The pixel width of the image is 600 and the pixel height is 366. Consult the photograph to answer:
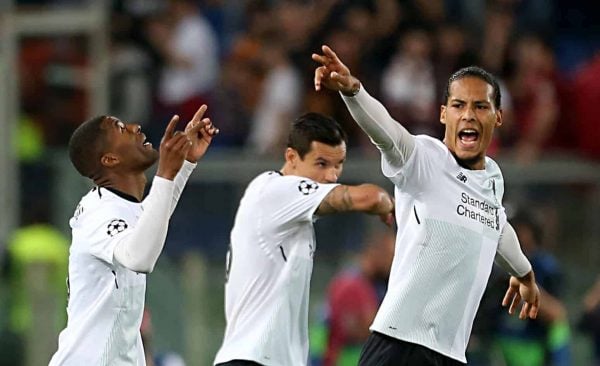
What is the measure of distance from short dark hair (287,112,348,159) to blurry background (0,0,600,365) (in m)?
3.87

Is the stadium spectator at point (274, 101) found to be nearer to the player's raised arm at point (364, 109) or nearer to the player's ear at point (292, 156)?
the player's ear at point (292, 156)

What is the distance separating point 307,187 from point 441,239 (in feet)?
3.93

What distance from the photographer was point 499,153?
13219mm

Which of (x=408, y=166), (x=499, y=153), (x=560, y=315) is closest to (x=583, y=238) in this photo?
(x=499, y=153)

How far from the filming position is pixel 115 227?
22.2 ft

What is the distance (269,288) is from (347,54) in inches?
227

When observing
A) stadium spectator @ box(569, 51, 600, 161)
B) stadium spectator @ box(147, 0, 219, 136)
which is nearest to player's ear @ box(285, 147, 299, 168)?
stadium spectator @ box(147, 0, 219, 136)

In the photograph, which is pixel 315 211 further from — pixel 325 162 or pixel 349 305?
pixel 349 305

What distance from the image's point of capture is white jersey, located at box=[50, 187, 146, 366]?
689cm

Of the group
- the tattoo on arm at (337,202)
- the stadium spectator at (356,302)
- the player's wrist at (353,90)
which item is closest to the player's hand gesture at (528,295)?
the tattoo on arm at (337,202)

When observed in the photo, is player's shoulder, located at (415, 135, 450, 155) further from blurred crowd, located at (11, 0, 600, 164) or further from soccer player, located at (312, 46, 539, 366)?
blurred crowd, located at (11, 0, 600, 164)

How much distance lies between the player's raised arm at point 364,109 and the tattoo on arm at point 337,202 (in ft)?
2.87

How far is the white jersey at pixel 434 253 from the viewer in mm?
7008

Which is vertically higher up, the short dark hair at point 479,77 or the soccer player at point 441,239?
the short dark hair at point 479,77
